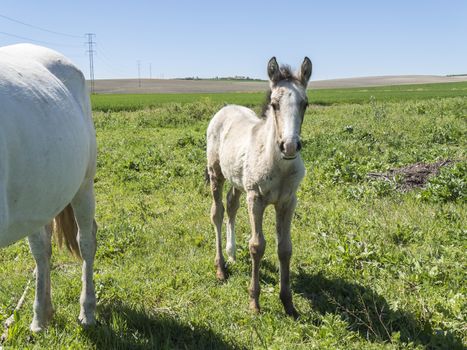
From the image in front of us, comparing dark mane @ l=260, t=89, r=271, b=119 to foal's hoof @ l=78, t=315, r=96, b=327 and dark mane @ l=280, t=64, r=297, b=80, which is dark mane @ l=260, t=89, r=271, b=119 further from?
foal's hoof @ l=78, t=315, r=96, b=327

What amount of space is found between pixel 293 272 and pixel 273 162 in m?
1.53

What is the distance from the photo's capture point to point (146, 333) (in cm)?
364

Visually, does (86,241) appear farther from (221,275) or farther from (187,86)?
(187,86)

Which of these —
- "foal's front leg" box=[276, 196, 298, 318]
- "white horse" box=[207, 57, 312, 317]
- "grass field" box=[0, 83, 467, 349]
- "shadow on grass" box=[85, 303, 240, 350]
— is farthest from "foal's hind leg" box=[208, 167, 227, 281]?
"shadow on grass" box=[85, 303, 240, 350]

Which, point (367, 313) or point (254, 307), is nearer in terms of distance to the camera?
point (367, 313)

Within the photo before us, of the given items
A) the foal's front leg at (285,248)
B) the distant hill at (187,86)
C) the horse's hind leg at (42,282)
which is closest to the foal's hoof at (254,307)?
the foal's front leg at (285,248)

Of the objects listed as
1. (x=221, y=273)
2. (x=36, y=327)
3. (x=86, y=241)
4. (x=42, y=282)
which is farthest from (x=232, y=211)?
(x=36, y=327)

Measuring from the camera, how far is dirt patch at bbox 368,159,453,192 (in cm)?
732

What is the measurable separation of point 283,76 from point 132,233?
123 inches

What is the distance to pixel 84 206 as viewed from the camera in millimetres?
3814

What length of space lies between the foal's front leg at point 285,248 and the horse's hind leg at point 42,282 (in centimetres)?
213

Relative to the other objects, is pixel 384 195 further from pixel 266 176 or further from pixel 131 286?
pixel 131 286

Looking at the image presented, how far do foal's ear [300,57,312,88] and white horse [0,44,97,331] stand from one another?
1958 millimetres

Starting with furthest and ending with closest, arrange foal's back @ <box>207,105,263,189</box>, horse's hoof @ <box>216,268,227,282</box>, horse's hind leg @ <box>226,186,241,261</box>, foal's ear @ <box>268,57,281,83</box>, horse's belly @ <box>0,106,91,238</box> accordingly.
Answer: horse's hind leg @ <box>226,186,241,261</box>
horse's hoof @ <box>216,268,227,282</box>
foal's back @ <box>207,105,263,189</box>
foal's ear @ <box>268,57,281,83</box>
horse's belly @ <box>0,106,91,238</box>
